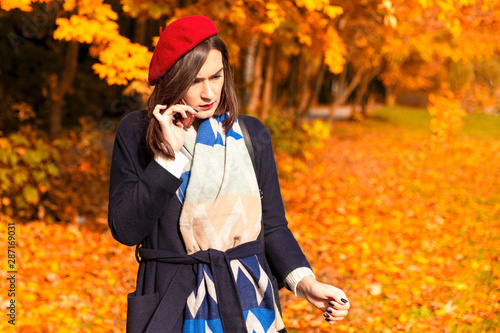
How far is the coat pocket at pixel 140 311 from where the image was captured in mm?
1773

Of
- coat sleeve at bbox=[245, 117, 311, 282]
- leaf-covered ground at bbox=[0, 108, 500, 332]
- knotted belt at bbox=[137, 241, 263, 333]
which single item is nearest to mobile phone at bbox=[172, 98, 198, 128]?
coat sleeve at bbox=[245, 117, 311, 282]

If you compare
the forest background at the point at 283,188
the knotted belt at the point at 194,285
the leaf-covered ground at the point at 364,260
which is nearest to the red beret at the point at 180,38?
the knotted belt at the point at 194,285

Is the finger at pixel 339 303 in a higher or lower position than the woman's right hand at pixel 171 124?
lower

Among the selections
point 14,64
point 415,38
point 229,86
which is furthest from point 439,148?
point 229,86

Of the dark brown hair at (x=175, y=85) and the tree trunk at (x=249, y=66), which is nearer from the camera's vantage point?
the dark brown hair at (x=175, y=85)

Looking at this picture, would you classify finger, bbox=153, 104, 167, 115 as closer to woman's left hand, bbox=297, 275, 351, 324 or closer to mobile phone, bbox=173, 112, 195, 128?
mobile phone, bbox=173, 112, 195, 128

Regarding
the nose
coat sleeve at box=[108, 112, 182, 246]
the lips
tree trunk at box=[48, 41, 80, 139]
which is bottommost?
tree trunk at box=[48, 41, 80, 139]

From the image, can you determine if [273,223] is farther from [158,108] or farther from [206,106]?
[158,108]

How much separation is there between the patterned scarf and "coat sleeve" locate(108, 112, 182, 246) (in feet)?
0.32

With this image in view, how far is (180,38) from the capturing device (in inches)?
71.4

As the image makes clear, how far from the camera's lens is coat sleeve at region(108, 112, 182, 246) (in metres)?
1.72

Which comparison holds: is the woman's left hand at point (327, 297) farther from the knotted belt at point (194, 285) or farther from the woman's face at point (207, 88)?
the woman's face at point (207, 88)

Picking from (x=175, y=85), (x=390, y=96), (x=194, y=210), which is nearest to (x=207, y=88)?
(x=175, y=85)

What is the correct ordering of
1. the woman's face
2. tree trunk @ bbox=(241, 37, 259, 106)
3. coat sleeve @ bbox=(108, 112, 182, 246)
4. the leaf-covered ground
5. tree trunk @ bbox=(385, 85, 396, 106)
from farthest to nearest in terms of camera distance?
tree trunk @ bbox=(385, 85, 396, 106) < tree trunk @ bbox=(241, 37, 259, 106) < the leaf-covered ground < the woman's face < coat sleeve @ bbox=(108, 112, 182, 246)
